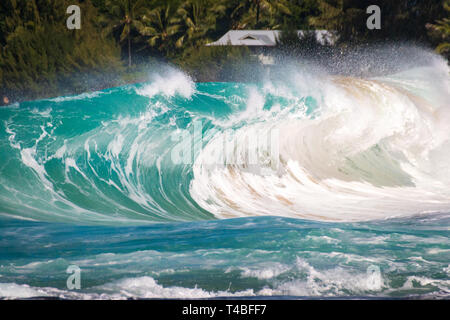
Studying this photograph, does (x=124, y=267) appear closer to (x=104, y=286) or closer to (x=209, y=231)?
(x=104, y=286)

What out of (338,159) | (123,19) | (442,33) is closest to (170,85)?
(123,19)

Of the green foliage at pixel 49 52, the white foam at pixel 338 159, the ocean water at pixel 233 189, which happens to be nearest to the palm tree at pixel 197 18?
the ocean water at pixel 233 189

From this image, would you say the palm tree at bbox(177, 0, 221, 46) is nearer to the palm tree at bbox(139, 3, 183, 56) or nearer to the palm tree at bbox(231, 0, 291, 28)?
the palm tree at bbox(139, 3, 183, 56)

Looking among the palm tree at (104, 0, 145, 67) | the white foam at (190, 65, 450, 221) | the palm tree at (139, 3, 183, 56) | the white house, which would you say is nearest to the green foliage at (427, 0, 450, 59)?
the white foam at (190, 65, 450, 221)

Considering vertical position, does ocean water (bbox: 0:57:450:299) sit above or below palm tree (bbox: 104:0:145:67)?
below

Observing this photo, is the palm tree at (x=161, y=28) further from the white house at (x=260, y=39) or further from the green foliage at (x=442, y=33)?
the green foliage at (x=442, y=33)

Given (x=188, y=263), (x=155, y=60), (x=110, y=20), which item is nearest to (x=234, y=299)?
(x=188, y=263)
